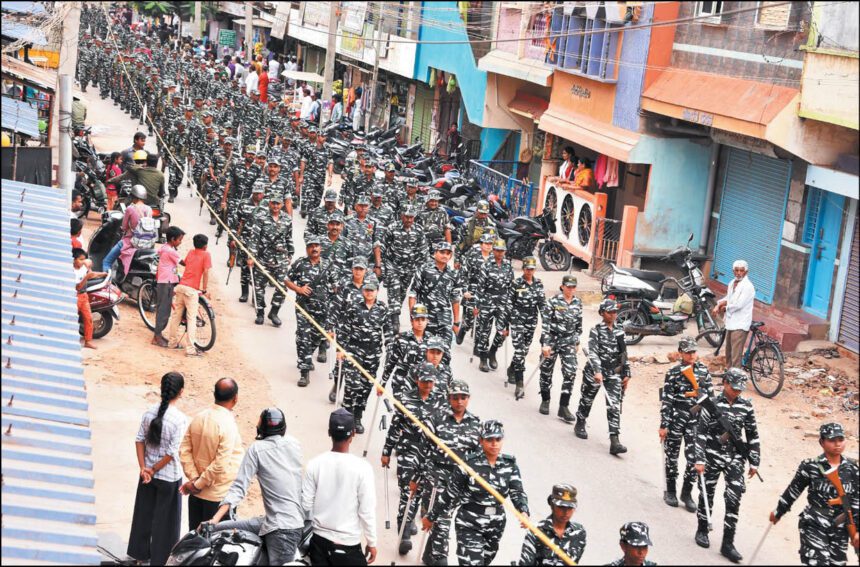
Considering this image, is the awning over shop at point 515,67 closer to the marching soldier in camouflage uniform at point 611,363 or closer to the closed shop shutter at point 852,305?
the closed shop shutter at point 852,305

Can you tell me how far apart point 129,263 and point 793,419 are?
862cm

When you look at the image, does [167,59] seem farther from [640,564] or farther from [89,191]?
[640,564]

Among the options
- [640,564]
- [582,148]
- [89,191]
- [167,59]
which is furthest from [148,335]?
[167,59]

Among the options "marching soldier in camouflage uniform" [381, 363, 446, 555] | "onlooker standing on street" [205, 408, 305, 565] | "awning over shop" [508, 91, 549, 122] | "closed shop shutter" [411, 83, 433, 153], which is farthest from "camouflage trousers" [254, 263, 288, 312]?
"closed shop shutter" [411, 83, 433, 153]

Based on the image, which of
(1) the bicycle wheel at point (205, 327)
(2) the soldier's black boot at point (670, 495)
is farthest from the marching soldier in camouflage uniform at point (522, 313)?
(1) the bicycle wheel at point (205, 327)

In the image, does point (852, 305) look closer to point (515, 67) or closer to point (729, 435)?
point (729, 435)

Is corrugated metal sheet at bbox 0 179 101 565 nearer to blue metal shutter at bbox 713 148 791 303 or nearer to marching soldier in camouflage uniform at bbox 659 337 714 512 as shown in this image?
marching soldier in camouflage uniform at bbox 659 337 714 512

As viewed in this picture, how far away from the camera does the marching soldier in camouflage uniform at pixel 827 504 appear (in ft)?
27.1

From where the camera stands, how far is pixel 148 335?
14656 millimetres

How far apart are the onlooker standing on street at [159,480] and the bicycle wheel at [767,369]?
834cm

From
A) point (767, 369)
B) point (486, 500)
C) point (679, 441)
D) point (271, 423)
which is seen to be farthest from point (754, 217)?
point (271, 423)

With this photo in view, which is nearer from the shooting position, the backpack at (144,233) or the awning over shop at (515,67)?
the backpack at (144,233)

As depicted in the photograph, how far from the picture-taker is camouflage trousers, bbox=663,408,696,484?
1030cm

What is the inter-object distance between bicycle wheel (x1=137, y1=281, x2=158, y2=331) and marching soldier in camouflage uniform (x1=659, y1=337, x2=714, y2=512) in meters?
7.22
